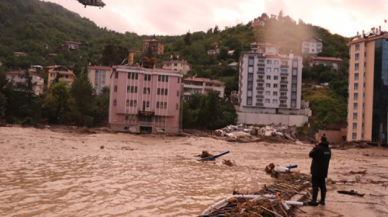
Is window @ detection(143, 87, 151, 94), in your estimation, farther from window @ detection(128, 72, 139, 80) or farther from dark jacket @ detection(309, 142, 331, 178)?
dark jacket @ detection(309, 142, 331, 178)

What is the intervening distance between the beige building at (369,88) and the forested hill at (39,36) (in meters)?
84.2

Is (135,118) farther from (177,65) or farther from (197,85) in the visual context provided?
(177,65)

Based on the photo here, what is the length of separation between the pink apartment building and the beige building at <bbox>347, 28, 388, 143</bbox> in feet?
97.8

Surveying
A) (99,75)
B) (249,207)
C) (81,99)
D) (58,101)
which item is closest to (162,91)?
(81,99)

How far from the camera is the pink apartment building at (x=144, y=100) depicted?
46.4 meters

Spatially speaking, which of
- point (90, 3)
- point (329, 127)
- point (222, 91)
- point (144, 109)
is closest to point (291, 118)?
point (329, 127)

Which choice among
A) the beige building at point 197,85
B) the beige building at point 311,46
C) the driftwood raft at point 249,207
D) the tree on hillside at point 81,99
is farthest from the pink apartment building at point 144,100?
the beige building at point 311,46

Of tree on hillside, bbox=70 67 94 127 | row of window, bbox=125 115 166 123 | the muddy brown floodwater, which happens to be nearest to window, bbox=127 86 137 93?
row of window, bbox=125 115 166 123

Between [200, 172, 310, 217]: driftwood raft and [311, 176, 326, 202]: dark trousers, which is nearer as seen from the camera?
[200, 172, 310, 217]: driftwood raft

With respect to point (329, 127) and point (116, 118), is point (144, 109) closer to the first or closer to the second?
point (116, 118)

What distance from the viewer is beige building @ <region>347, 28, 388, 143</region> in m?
48.2

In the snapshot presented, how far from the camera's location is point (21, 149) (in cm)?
2023

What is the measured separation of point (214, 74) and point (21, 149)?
78081mm

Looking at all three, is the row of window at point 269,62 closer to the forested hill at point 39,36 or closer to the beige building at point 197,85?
the beige building at point 197,85
